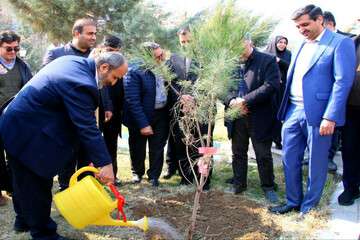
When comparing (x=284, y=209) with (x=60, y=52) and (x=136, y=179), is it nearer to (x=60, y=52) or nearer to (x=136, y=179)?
(x=136, y=179)

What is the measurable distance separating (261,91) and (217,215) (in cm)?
128

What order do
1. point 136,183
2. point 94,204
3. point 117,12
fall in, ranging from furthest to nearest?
point 117,12 → point 136,183 → point 94,204

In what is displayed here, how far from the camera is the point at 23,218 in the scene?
11.3ft

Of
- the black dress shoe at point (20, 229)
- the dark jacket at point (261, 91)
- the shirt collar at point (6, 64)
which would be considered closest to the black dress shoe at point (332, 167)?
the dark jacket at point (261, 91)

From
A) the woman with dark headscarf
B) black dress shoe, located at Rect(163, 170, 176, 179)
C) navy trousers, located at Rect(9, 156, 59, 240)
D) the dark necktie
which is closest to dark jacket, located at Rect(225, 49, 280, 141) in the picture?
the dark necktie

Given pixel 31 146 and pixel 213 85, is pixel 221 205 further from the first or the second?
pixel 31 146

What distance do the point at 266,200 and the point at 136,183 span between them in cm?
153

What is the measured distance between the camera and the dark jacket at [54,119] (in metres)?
2.75

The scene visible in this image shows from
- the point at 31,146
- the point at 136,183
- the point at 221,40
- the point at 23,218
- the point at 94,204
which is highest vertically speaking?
the point at 221,40

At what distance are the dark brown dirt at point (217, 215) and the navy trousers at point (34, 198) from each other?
0.84m

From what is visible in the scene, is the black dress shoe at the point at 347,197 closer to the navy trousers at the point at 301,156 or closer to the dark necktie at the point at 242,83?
the navy trousers at the point at 301,156

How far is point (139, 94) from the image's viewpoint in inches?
177

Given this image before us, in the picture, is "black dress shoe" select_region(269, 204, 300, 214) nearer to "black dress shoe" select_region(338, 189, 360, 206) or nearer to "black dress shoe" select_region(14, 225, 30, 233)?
"black dress shoe" select_region(338, 189, 360, 206)

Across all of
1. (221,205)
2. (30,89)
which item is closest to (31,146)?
(30,89)
